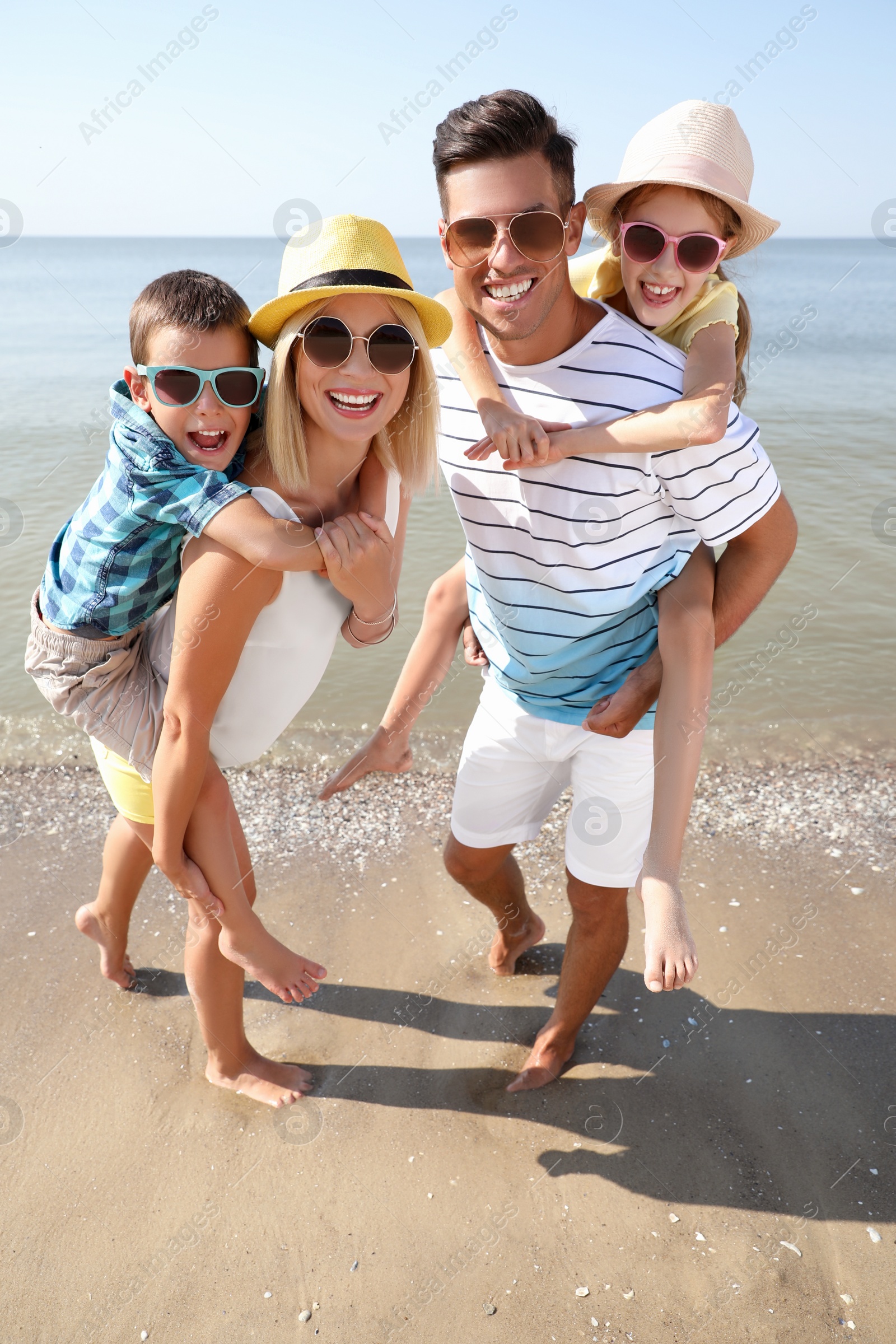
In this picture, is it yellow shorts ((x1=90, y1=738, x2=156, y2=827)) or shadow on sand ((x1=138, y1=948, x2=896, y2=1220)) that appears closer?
yellow shorts ((x1=90, y1=738, x2=156, y2=827))

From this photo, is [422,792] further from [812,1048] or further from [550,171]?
[550,171]

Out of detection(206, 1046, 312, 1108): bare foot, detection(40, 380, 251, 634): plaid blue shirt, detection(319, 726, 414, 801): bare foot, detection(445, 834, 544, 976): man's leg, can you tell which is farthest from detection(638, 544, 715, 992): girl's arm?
detection(206, 1046, 312, 1108): bare foot

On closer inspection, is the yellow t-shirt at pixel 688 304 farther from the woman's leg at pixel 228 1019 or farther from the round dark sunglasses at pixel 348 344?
the woman's leg at pixel 228 1019

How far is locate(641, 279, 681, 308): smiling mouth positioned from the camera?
8.45 ft

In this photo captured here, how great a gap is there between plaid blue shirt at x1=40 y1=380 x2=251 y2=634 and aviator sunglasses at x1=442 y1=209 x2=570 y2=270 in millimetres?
882

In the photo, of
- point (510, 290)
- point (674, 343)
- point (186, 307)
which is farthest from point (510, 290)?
point (186, 307)

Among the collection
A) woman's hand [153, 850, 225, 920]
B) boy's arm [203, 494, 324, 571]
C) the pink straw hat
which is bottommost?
woman's hand [153, 850, 225, 920]

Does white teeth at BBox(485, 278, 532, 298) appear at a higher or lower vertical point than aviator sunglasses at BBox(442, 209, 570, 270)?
lower

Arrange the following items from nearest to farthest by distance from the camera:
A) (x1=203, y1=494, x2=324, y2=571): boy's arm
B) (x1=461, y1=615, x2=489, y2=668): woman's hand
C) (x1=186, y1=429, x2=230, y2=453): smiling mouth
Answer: (x1=203, y1=494, x2=324, y2=571): boy's arm, (x1=186, y1=429, x2=230, y2=453): smiling mouth, (x1=461, y1=615, x2=489, y2=668): woman's hand

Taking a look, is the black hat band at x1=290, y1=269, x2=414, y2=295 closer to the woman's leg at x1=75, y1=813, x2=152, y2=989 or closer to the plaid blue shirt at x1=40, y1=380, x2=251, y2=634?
the plaid blue shirt at x1=40, y1=380, x2=251, y2=634

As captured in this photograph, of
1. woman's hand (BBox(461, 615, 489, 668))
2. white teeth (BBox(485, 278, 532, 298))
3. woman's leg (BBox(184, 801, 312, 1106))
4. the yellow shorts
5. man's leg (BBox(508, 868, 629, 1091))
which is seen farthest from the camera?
woman's hand (BBox(461, 615, 489, 668))

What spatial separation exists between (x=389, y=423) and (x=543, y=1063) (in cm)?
233

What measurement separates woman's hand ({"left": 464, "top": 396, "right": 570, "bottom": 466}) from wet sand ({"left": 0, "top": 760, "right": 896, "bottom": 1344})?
2253mm

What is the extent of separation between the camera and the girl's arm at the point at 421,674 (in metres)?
3.27
